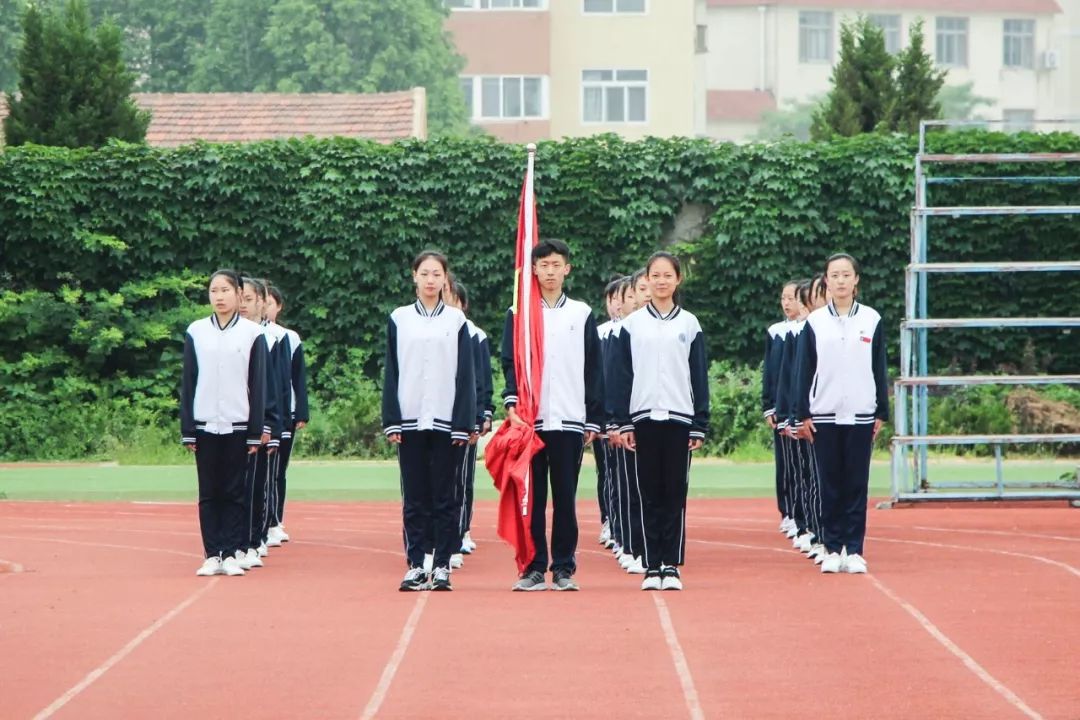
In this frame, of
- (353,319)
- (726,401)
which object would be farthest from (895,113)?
(353,319)

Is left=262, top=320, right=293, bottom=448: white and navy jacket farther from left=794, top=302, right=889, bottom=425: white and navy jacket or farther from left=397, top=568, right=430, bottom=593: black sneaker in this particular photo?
left=794, top=302, right=889, bottom=425: white and navy jacket

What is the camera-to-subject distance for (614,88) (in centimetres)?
5506

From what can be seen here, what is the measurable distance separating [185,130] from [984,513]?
20177 mm

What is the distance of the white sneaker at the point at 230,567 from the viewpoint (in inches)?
496

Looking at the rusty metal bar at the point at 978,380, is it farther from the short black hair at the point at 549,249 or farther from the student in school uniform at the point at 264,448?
the short black hair at the point at 549,249

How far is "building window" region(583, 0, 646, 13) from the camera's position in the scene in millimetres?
54875

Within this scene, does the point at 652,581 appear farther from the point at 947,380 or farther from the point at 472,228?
the point at 472,228

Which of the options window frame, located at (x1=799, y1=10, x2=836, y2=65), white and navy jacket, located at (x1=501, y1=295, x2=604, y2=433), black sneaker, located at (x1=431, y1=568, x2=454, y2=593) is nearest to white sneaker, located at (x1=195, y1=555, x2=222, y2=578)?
black sneaker, located at (x1=431, y1=568, x2=454, y2=593)

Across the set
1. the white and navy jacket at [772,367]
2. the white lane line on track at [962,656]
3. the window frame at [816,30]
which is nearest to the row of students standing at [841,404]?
the white lane line on track at [962,656]

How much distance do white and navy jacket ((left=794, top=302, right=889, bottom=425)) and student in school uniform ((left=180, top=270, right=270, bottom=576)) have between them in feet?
11.0

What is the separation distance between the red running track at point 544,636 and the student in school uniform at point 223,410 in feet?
1.17

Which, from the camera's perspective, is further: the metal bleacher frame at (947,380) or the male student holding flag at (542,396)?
the metal bleacher frame at (947,380)

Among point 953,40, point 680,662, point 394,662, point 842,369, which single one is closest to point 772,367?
point 842,369

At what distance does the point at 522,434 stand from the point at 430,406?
619 millimetres
